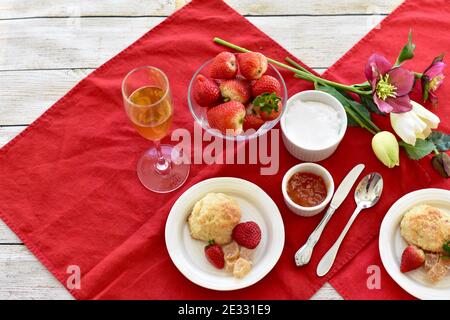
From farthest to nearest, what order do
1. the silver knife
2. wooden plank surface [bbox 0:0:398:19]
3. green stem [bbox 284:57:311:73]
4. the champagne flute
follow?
wooden plank surface [bbox 0:0:398:19] < green stem [bbox 284:57:311:73] < the silver knife < the champagne flute

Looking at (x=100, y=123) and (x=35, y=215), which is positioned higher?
(x=100, y=123)

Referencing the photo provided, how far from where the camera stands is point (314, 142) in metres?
1.48

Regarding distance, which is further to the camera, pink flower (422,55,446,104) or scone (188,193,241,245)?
pink flower (422,55,446,104)

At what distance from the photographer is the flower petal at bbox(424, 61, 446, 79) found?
1521mm

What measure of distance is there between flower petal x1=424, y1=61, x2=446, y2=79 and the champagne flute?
756mm

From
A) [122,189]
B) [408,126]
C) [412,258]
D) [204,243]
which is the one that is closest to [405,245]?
[412,258]

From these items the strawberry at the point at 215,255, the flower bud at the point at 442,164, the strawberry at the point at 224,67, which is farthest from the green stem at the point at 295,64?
the strawberry at the point at 215,255

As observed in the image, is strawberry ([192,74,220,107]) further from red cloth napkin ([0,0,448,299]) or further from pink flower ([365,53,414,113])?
pink flower ([365,53,414,113])

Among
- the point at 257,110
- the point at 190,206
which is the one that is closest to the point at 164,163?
the point at 190,206

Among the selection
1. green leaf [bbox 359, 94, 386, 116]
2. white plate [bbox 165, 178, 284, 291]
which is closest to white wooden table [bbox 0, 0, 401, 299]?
green leaf [bbox 359, 94, 386, 116]

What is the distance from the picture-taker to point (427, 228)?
4.47 ft
